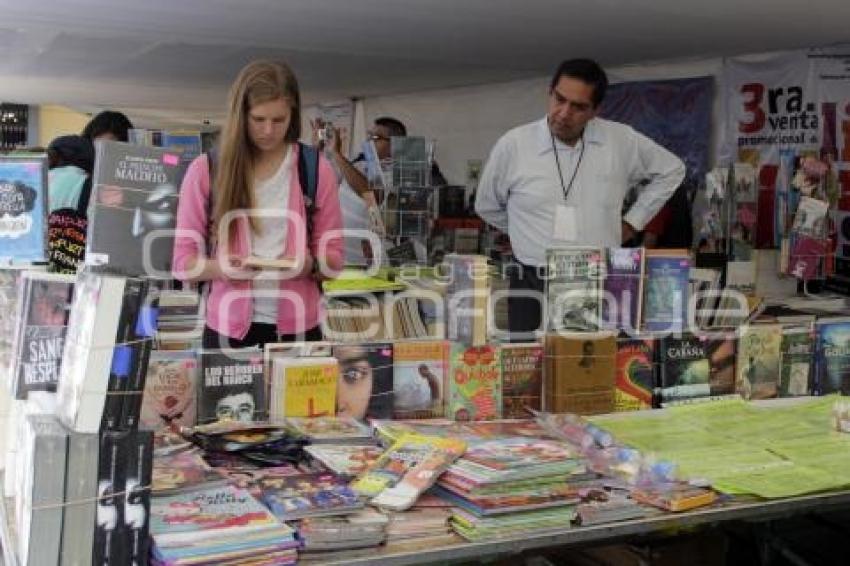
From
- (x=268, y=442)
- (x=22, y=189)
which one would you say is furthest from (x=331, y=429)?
(x=22, y=189)

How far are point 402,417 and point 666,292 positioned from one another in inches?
31.7

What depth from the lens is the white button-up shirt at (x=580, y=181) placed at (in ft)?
9.84

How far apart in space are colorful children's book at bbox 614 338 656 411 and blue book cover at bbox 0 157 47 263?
55.9 inches

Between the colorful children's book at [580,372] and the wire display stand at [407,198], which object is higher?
the wire display stand at [407,198]

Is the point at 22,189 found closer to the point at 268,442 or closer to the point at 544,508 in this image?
the point at 268,442

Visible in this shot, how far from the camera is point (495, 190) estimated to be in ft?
10.4

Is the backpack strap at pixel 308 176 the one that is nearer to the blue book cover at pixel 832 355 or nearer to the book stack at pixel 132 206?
the book stack at pixel 132 206

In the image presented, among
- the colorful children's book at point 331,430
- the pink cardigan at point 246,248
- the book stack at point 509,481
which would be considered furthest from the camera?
the pink cardigan at point 246,248

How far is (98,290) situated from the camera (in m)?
1.35

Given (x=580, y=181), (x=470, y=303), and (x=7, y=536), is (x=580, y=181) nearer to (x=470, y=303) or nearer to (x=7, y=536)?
(x=470, y=303)

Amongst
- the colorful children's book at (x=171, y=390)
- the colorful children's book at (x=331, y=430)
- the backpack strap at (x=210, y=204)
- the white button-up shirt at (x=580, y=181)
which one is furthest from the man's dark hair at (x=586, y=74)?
the colorful children's book at (x=171, y=390)

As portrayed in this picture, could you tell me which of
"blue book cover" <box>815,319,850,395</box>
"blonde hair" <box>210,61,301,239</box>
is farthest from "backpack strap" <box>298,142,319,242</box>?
"blue book cover" <box>815,319,850,395</box>

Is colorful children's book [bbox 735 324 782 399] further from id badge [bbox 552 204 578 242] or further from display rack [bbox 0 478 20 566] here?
display rack [bbox 0 478 20 566]

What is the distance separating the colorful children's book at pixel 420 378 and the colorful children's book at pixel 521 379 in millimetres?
160
